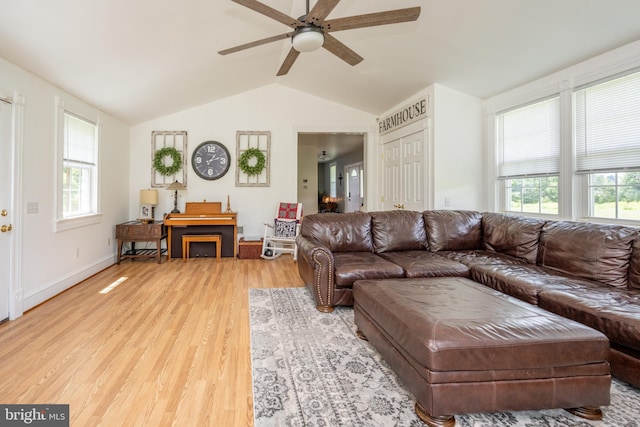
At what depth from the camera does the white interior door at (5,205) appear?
8.78 feet

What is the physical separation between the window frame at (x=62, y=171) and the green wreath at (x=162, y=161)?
1107mm

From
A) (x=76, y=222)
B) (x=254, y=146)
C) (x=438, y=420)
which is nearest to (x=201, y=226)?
(x=254, y=146)

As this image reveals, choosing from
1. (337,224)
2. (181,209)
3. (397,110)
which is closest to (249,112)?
(181,209)

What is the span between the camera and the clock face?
563 cm

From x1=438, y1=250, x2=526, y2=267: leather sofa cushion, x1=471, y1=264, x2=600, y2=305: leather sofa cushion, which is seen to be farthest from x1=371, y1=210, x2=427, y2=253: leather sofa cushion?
x1=471, y1=264, x2=600, y2=305: leather sofa cushion

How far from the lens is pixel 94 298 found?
330cm

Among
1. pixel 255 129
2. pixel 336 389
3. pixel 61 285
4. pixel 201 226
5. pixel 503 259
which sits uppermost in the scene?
pixel 255 129

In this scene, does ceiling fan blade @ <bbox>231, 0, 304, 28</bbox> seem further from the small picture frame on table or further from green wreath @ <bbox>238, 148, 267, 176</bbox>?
the small picture frame on table

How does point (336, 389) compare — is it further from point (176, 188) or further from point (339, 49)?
point (176, 188)

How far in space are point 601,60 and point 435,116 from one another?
1656 millimetres

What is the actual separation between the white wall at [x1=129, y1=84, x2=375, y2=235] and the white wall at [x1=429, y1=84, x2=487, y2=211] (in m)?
1.91

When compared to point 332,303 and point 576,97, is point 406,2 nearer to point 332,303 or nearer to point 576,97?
point 576,97

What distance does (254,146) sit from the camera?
5785mm

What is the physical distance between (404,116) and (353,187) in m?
5.57
